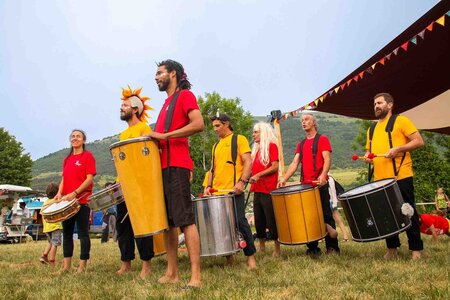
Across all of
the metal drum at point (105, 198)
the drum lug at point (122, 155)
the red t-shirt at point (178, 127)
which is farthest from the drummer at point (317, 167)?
the drum lug at point (122, 155)

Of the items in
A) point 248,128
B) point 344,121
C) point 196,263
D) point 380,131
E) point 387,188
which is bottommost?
point 196,263

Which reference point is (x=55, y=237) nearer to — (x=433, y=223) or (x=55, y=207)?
(x=55, y=207)

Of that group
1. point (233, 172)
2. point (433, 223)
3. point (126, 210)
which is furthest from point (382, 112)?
point (126, 210)

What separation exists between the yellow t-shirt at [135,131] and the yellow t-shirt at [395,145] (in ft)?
9.34

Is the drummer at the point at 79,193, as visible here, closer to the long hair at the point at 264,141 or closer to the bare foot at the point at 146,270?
the bare foot at the point at 146,270

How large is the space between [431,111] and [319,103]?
2.43 metres

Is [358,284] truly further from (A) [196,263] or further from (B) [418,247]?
(B) [418,247]

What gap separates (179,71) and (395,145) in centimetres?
272

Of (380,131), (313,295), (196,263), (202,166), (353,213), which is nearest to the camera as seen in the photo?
(313,295)

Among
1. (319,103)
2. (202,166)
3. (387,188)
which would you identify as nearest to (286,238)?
(387,188)

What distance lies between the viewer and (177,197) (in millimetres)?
3553

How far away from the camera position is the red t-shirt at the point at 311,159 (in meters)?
5.66

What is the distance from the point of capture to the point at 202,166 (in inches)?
1706

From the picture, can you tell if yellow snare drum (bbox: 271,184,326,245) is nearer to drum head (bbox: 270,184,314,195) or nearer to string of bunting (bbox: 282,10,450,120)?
drum head (bbox: 270,184,314,195)
